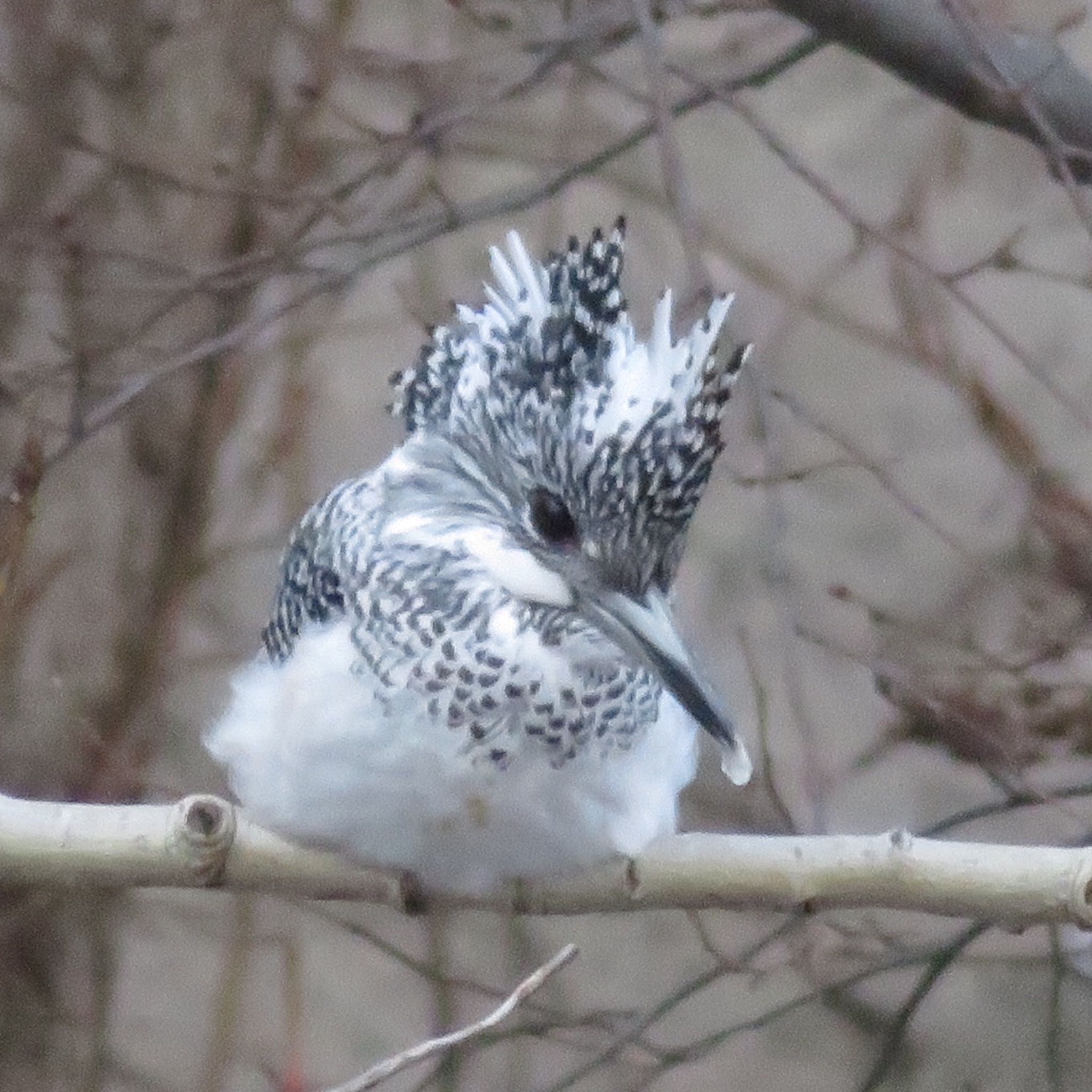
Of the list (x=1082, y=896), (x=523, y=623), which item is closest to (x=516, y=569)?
(x=523, y=623)

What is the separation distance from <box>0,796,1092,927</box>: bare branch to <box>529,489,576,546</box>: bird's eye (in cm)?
15

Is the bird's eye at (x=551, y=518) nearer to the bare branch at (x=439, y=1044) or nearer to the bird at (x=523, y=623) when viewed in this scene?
the bird at (x=523, y=623)

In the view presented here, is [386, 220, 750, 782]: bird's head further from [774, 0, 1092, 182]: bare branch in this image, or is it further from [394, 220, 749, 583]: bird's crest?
[774, 0, 1092, 182]: bare branch

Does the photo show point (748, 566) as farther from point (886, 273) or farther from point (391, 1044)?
point (391, 1044)

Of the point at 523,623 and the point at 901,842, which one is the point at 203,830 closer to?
the point at 523,623

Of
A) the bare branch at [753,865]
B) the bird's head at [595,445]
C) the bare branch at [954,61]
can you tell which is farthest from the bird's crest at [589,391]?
the bare branch at [954,61]

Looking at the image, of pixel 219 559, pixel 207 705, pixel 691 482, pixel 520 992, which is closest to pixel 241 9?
pixel 219 559

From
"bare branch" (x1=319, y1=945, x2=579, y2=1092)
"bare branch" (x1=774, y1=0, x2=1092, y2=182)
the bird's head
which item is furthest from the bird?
"bare branch" (x1=774, y1=0, x2=1092, y2=182)

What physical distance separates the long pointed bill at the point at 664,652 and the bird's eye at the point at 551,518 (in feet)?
0.10

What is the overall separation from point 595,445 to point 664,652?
0.30 ft

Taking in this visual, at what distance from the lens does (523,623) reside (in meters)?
0.81

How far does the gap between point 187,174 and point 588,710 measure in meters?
0.95

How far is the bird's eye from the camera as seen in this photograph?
2.65ft

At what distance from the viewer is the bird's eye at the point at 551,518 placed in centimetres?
81
